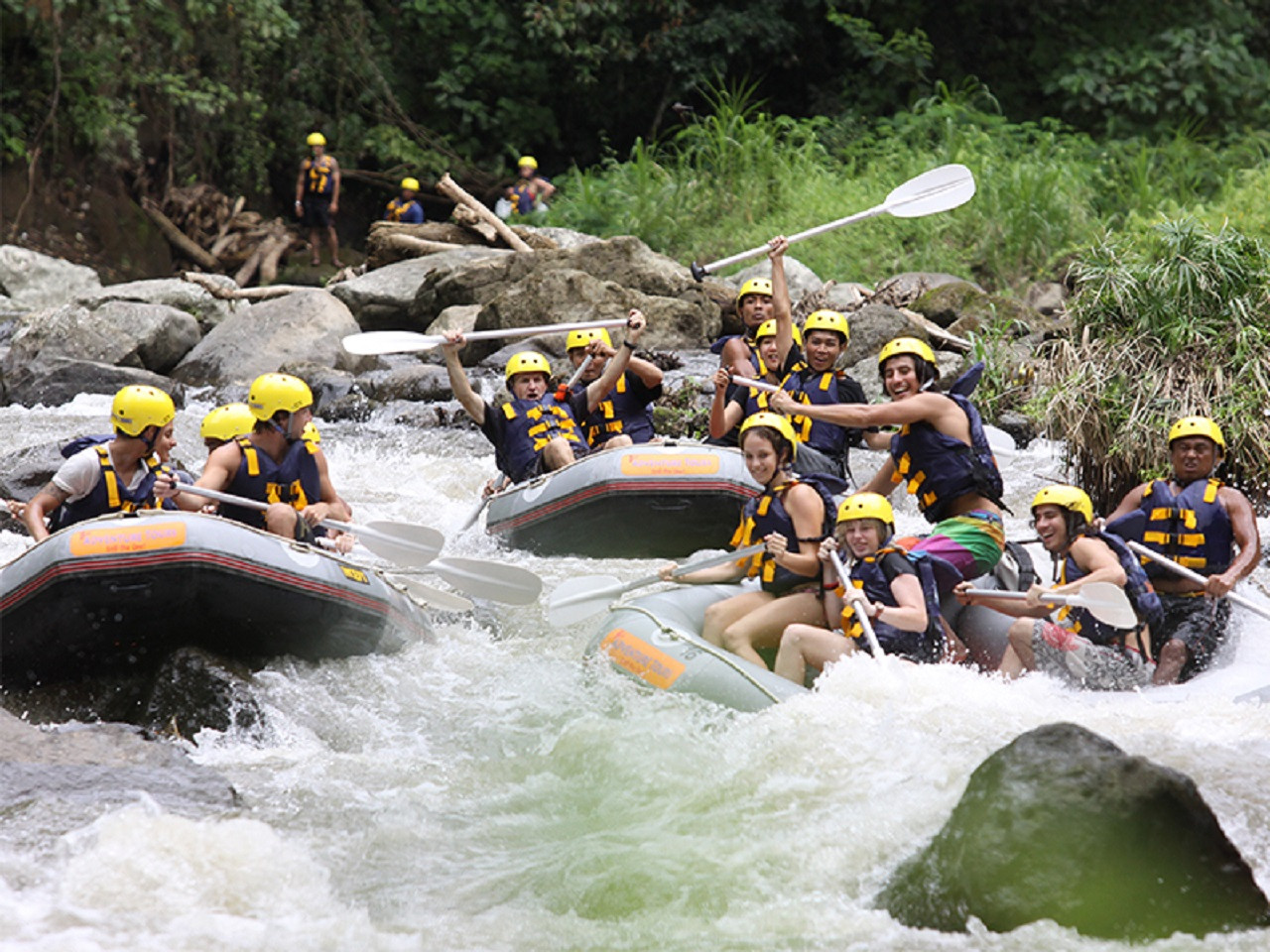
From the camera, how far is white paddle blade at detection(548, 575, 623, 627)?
5613 mm

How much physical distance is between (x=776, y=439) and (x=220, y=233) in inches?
595

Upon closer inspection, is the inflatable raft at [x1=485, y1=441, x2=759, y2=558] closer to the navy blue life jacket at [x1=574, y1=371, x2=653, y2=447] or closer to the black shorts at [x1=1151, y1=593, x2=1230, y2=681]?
the navy blue life jacket at [x1=574, y1=371, x2=653, y2=447]

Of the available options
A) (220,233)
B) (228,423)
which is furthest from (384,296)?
(228,423)

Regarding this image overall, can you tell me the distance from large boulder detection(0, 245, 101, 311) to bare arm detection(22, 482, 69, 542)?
10.5m

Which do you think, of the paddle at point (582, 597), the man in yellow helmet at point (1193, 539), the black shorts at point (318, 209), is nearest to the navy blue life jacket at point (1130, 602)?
the man in yellow helmet at point (1193, 539)

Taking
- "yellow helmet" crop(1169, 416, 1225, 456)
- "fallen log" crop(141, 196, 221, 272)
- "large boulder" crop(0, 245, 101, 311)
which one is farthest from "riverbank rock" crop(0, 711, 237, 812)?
"fallen log" crop(141, 196, 221, 272)

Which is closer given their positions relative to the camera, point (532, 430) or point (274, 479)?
point (274, 479)

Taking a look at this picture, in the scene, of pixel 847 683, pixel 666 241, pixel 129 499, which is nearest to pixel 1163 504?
pixel 847 683

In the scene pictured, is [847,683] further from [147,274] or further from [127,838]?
[147,274]

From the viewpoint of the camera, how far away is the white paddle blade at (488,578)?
572 cm

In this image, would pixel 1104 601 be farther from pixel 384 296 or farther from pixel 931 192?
pixel 384 296

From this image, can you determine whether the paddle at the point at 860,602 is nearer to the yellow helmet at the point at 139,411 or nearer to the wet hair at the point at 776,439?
the wet hair at the point at 776,439

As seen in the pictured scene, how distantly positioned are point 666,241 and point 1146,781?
12.5m

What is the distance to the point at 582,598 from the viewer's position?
562 centimetres
